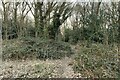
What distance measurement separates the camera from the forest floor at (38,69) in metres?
3.65

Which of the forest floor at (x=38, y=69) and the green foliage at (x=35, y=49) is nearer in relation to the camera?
the forest floor at (x=38, y=69)

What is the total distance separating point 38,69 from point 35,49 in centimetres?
80

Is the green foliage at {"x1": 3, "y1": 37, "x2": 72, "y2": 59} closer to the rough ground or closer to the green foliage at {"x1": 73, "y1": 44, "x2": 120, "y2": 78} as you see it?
the rough ground

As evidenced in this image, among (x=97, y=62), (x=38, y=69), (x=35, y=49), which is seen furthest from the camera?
(x=35, y=49)

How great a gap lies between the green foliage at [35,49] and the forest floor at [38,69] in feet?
0.58

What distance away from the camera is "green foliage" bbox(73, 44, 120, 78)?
11.8 ft

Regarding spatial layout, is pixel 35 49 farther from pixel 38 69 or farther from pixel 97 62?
pixel 97 62

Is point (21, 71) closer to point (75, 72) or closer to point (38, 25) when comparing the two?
point (75, 72)

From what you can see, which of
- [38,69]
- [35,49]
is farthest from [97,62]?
[35,49]

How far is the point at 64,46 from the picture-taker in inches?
185

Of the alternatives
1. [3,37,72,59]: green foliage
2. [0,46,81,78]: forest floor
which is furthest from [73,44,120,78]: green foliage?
[3,37,72,59]: green foliage

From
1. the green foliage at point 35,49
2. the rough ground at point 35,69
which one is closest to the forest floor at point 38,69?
the rough ground at point 35,69

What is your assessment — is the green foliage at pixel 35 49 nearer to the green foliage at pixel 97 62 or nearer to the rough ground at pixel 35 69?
the rough ground at pixel 35 69

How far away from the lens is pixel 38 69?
3.76 metres
